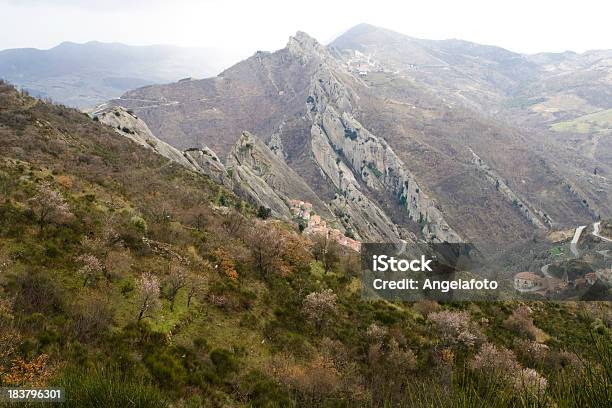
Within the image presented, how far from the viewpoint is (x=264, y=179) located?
105 metres

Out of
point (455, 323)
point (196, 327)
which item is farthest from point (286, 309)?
point (455, 323)

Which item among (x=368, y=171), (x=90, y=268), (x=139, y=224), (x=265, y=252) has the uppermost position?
(x=139, y=224)

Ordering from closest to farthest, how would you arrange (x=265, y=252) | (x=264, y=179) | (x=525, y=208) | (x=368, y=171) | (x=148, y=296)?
(x=148, y=296)
(x=265, y=252)
(x=264, y=179)
(x=368, y=171)
(x=525, y=208)

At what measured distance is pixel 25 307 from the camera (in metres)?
15.7

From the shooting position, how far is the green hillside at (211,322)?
6.91 metres

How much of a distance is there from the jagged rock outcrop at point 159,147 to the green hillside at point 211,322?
3103 centimetres

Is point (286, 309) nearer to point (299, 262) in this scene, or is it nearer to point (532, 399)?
point (299, 262)

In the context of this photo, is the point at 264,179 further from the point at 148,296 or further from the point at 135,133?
the point at 148,296

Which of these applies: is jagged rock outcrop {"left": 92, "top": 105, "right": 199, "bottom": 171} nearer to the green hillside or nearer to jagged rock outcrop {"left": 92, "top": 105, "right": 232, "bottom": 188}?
jagged rock outcrop {"left": 92, "top": 105, "right": 232, "bottom": 188}

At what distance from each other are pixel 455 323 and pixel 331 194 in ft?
413

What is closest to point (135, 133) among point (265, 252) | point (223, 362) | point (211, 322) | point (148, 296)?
point (265, 252)

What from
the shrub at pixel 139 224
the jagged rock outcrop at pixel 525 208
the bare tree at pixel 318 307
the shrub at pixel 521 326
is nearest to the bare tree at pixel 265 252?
the bare tree at pixel 318 307

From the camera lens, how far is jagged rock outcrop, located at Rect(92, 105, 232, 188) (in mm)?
73269

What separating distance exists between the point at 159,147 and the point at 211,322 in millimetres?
59659
